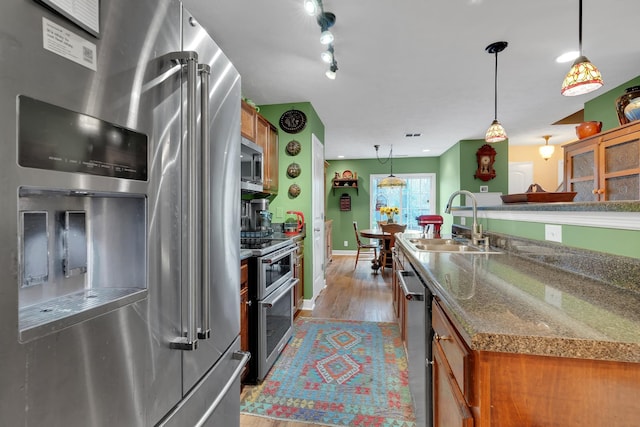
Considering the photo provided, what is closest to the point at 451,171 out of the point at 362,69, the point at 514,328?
the point at 362,69

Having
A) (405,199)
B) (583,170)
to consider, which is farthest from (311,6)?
(405,199)

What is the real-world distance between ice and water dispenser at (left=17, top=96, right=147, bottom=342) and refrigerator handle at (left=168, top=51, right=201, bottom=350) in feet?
0.46

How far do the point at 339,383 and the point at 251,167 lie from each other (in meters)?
1.84

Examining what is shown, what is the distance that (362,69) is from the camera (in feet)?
9.02

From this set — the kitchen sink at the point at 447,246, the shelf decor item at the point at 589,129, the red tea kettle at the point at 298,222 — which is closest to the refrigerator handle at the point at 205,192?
the kitchen sink at the point at 447,246

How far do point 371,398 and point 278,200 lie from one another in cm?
234

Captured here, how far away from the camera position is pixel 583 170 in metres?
3.36

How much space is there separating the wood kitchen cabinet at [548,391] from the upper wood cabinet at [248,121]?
2.40 metres

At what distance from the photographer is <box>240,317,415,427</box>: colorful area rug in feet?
5.69

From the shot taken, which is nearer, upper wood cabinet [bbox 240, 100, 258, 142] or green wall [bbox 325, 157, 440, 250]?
upper wood cabinet [bbox 240, 100, 258, 142]

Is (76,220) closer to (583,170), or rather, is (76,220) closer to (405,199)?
(583,170)

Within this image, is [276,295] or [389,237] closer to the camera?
[276,295]

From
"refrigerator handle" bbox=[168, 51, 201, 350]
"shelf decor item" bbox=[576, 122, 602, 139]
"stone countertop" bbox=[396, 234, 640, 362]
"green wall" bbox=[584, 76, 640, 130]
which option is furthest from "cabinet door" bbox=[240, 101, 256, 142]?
"green wall" bbox=[584, 76, 640, 130]

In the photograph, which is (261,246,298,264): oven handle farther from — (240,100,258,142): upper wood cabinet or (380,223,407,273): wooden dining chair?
(380,223,407,273): wooden dining chair
